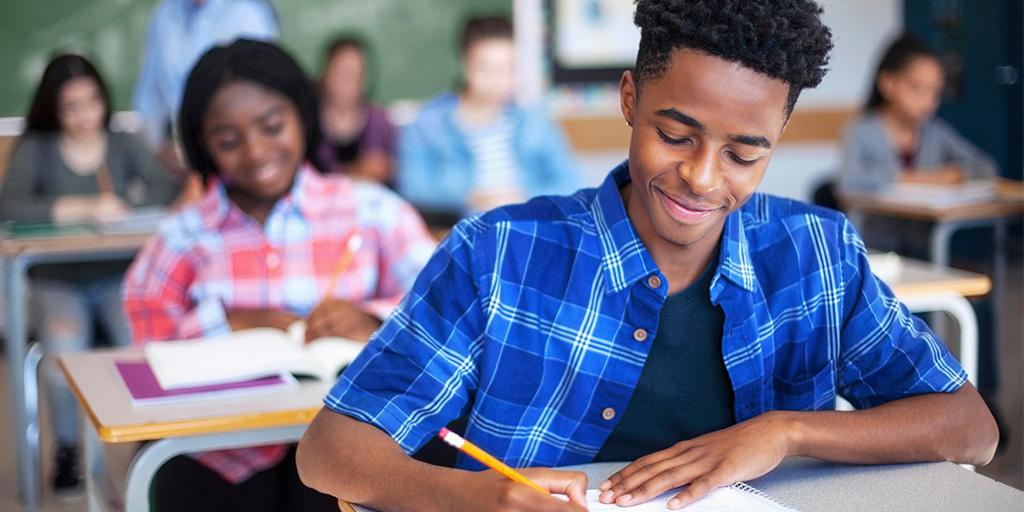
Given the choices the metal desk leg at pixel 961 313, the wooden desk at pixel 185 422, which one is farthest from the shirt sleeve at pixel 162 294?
the metal desk leg at pixel 961 313

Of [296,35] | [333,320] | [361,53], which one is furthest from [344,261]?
[296,35]

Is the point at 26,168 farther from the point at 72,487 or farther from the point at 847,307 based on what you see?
the point at 847,307

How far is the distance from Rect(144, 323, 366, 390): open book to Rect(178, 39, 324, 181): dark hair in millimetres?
594

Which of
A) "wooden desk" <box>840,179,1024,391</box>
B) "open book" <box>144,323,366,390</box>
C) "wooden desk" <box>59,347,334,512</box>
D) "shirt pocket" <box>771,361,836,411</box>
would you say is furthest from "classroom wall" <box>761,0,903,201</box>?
"shirt pocket" <box>771,361,836,411</box>

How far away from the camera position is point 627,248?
1.40 metres

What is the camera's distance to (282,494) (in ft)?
6.91

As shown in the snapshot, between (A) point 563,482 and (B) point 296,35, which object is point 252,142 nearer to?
(A) point 563,482

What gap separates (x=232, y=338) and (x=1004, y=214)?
302 cm

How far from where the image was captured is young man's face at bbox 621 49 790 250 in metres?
1.26

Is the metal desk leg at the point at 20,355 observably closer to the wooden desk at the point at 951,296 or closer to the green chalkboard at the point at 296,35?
the green chalkboard at the point at 296,35

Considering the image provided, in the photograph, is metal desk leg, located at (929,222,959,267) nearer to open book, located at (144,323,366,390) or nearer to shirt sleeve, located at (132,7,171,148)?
open book, located at (144,323,366,390)

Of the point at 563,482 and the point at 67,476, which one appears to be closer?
the point at 563,482

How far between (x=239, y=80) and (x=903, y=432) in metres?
1.61

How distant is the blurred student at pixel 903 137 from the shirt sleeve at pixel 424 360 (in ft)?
11.0
